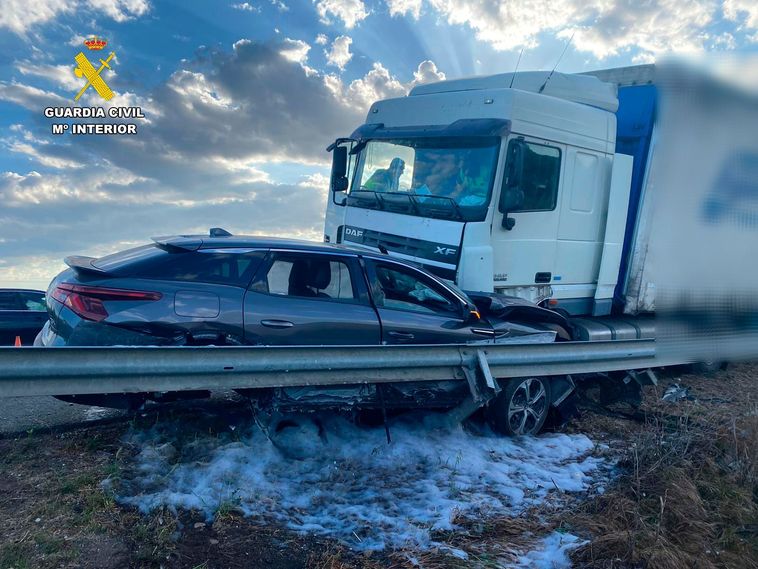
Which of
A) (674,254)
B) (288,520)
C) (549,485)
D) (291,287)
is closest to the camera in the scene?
(288,520)

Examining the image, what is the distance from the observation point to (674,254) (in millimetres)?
5422

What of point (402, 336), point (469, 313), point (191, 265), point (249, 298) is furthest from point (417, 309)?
point (191, 265)

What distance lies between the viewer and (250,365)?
4.25 m

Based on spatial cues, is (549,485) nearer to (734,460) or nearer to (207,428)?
(734,460)

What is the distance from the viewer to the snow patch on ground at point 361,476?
12.8 feet

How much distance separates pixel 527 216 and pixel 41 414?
5504 millimetres

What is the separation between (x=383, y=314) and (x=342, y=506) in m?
1.75

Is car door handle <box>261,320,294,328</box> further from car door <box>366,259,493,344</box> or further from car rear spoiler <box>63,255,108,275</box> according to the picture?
car rear spoiler <box>63,255,108,275</box>

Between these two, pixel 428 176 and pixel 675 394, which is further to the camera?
pixel 675 394

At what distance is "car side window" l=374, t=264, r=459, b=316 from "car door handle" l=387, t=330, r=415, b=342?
0.24 meters

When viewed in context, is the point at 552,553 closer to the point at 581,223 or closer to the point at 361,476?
the point at 361,476

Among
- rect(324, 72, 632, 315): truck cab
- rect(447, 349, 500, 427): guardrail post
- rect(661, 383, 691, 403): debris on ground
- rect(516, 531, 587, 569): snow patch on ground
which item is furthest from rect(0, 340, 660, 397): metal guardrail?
rect(661, 383, 691, 403): debris on ground

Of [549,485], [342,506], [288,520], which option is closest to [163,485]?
[288,520]

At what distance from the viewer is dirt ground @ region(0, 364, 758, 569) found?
341 centimetres
